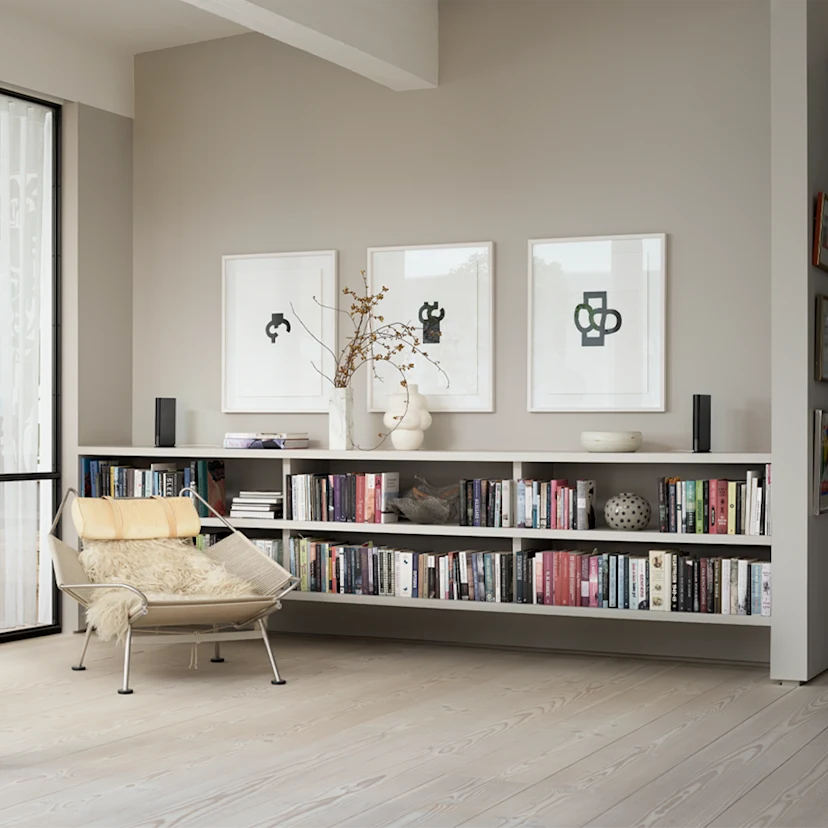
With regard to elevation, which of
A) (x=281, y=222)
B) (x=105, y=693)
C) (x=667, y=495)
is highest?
(x=281, y=222)

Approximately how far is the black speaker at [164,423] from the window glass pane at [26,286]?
0.56 meters

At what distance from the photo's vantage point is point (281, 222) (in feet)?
21.3

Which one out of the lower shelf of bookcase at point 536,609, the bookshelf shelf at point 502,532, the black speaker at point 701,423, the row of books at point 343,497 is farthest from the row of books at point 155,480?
the black speaker at point 701,423

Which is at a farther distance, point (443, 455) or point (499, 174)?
point (499, 174)

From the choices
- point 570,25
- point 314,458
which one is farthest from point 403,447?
point 570,25

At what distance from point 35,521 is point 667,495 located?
10.7 feet

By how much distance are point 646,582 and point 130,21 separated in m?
3.89

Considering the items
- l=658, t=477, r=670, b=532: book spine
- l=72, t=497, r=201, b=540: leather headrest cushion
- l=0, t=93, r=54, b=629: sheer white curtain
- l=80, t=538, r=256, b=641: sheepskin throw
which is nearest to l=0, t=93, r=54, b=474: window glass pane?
l=0, t=93, r=54, b=629: sheer white curtain

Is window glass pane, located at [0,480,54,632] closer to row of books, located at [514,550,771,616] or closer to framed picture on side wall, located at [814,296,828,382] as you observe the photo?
row of books, located at [514,550,771,616]

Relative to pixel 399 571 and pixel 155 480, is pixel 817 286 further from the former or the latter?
pixel 155 480

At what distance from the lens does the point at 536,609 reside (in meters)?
5.50

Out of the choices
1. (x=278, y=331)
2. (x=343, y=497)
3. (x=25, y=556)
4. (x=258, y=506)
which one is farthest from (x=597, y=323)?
(x=25, y=556)

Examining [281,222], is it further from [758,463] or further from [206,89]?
[758,463]

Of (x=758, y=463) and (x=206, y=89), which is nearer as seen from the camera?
(x=758, y=463)
